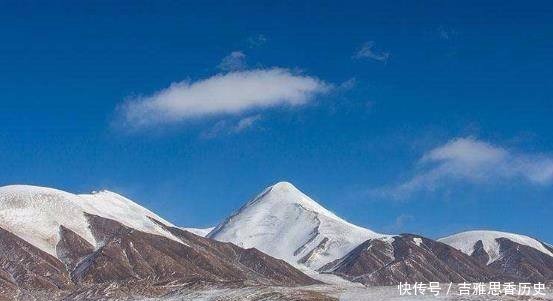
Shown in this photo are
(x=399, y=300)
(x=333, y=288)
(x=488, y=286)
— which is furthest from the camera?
(x=333, y=288)

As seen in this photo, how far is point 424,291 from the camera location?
133000 millimetres

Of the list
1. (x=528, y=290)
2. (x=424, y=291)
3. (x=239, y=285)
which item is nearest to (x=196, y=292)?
(x=239, y=285)

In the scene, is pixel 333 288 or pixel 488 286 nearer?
pixel 488 286

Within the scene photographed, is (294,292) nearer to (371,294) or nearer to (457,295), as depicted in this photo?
(371,294)

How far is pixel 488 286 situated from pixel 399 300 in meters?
18.5

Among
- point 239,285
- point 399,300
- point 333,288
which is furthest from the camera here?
point 239,285

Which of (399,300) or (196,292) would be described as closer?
(399,300)

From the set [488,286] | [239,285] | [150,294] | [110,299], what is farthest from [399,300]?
[110,299]

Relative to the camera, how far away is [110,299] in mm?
186125

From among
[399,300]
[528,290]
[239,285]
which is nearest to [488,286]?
[528,290]

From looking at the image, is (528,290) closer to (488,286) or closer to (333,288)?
(488,286)

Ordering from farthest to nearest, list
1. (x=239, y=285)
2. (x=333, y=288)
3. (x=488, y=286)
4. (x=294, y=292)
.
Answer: (x=239, y=285) < (x=333, y=288) < (x=294, y=292) < (x=488, y=286)

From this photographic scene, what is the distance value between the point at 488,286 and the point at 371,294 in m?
19.8

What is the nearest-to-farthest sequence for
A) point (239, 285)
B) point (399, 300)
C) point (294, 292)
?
point (399, 300)
point (294, 292)
point (239, 285)
